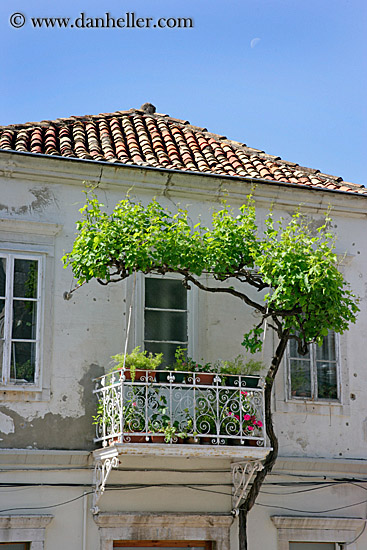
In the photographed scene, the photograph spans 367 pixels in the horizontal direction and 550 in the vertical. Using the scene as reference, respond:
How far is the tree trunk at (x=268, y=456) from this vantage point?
423 inches

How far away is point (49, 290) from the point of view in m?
11.2

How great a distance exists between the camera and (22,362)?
35.6 feet

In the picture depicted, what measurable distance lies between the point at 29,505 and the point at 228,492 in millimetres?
2499

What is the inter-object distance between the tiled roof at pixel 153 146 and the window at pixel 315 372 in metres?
2.29

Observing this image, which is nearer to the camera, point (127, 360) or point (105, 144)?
point (127, 360)

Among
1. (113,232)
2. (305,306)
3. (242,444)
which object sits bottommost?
(242,444)

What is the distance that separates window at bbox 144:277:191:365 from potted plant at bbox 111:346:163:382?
41.7 inches

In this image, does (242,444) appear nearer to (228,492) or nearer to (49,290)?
(228,492)

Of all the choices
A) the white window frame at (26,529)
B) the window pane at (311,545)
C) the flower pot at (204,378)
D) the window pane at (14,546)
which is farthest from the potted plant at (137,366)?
the window pane at (311,545)

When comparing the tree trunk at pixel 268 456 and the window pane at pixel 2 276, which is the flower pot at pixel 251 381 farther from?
the window pane at pixel 2 276

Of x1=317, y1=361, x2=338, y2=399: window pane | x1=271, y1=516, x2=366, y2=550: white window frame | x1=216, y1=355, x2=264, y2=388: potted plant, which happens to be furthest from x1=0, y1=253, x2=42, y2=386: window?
x1=317, y1=361, x2=338, y2=399: window pane

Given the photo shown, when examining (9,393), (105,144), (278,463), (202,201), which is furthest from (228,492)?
(105,144)

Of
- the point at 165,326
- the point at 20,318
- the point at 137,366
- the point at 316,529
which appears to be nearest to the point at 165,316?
the point at 165,326

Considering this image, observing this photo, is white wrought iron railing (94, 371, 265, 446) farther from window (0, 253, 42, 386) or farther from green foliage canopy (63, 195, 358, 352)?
window (0, 253, 42, 386)
